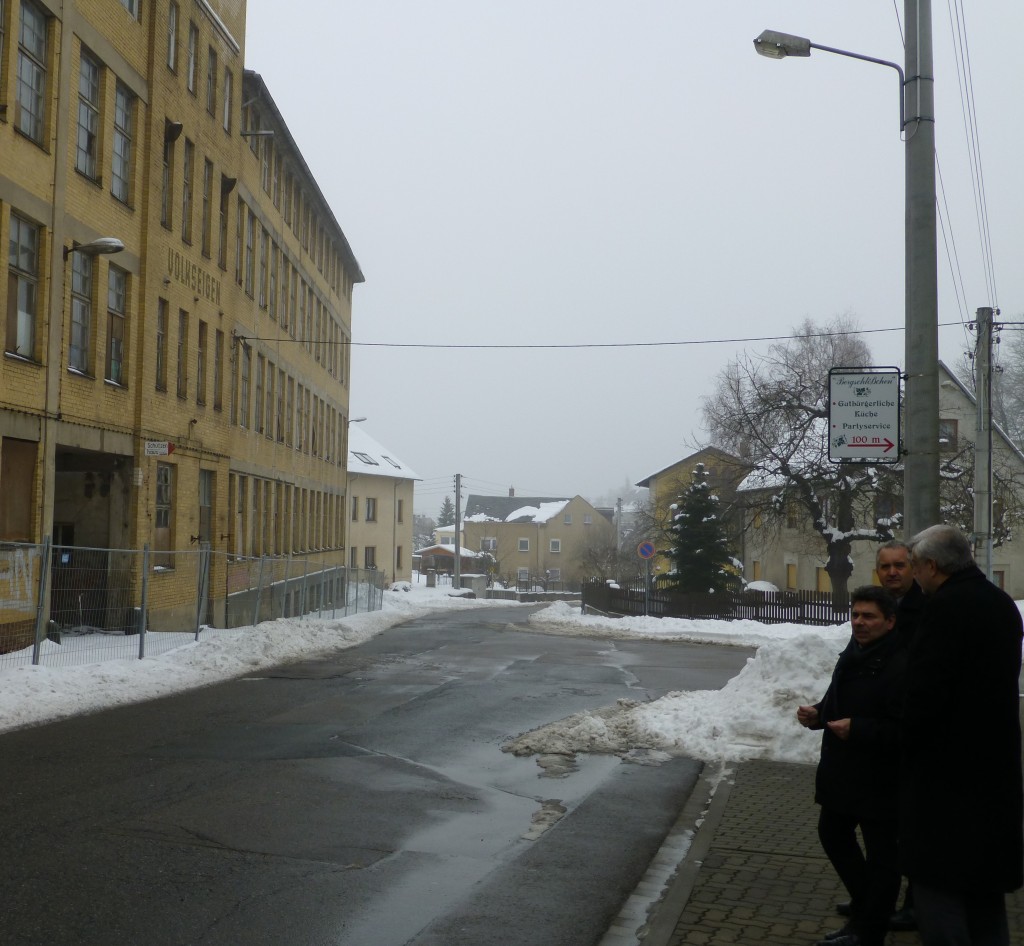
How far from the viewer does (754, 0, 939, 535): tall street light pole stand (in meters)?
8.89

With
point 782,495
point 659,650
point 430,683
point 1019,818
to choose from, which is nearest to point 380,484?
point 782,495

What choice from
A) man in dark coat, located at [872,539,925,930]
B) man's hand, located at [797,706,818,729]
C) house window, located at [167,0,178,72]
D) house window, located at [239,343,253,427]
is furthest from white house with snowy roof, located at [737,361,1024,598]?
man's hand, located at [797,706,818,729]

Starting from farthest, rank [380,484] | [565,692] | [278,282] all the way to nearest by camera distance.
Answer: [380,484] < [278,282] < [565,692]

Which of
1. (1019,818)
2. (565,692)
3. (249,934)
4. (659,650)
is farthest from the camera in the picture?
(659,650)

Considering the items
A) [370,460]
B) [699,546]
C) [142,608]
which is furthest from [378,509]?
[142,608]

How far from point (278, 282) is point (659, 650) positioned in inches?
682

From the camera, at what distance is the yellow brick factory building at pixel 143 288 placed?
61.9 ft

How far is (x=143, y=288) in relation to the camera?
23.5m

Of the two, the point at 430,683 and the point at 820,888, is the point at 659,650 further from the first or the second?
the point at 820,888

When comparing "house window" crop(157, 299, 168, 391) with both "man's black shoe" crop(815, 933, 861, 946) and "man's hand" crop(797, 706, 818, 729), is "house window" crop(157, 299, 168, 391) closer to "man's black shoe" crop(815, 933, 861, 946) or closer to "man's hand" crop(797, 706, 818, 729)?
"man's hand" crop(797, 706, 818, 729)

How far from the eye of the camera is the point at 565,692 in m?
16.2

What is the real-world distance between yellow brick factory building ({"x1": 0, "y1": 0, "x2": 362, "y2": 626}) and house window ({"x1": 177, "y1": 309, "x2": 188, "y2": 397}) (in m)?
0.07

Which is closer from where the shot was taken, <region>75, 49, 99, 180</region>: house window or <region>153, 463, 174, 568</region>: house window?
<region>75, 49, 99, 180</region>: house window

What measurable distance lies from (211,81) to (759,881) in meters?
25.7
